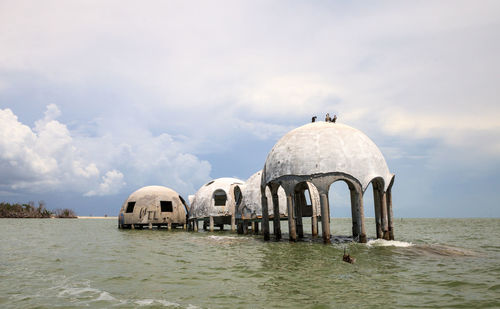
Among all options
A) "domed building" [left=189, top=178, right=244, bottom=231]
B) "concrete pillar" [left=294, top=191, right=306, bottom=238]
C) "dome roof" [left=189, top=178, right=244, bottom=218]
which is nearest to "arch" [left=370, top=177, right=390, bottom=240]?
"concrete pillar" [left=294, top=191, right=306, bottom=238]

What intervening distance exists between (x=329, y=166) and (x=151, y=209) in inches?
1005

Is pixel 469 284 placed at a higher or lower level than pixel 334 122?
lower

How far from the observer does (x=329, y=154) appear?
2100 centimetres

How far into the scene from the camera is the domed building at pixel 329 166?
2086 centimetres

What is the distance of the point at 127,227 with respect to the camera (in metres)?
44.9

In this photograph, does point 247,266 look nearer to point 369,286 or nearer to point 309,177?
point 369,286

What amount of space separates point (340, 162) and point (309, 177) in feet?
5.90

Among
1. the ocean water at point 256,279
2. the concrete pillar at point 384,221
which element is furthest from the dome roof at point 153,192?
the concrete pillar at point 384,221

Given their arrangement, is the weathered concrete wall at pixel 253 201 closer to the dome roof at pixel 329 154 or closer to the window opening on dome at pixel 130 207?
the dome roof at pixel 329 154

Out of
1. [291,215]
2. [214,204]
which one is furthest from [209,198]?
[291,215]

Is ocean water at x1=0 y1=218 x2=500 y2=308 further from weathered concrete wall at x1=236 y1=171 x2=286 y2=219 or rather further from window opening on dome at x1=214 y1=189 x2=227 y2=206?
window opening on dome at x1=214 y1=189 x2=227 y2=206

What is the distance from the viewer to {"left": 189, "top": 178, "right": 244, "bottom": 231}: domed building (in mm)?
36906

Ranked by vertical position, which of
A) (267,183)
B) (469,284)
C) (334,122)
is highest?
(334,122)

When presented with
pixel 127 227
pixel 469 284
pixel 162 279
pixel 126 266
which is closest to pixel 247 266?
pixel 162 279
